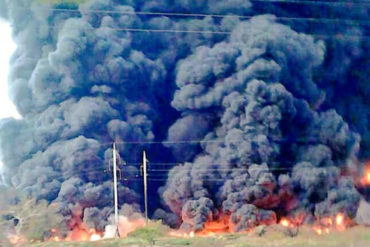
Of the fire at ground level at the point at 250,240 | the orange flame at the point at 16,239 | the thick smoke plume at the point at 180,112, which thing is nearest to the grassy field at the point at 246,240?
the fire at ground level at the point at 250,240

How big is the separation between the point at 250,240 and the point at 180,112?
838 cm

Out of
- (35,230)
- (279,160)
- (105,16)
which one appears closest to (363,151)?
(279,160)

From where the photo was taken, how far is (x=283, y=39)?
99.9ft

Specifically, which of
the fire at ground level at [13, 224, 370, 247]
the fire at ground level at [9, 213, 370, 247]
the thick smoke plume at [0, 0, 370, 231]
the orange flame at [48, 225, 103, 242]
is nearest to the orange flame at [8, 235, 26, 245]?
the fire at ground level at [9, 213, 370, 247]

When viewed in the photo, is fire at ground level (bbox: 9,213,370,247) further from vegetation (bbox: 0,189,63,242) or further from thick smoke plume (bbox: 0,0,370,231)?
thick smoke plume (bbox: 0,0,370,231)

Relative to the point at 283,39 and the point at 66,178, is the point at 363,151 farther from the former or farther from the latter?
the point at 66,178

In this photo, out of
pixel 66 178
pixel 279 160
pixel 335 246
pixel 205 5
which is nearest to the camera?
pixel 335 246

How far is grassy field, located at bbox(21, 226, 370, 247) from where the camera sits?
23.3 meters

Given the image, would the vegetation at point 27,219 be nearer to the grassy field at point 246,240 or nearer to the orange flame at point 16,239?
the orange flame at point 16,239

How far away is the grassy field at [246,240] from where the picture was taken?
76.4ft

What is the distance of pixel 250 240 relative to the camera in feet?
79.2

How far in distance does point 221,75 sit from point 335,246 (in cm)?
941

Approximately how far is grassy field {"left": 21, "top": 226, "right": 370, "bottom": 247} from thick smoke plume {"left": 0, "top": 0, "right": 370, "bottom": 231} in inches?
108

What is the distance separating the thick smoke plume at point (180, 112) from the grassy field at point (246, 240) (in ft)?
9.00
